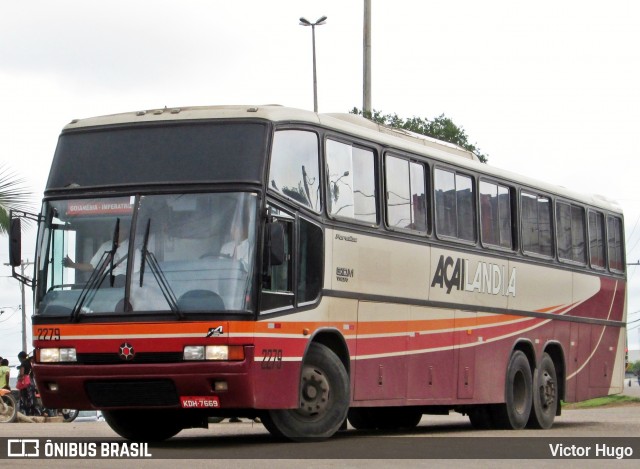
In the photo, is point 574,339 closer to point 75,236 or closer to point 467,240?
point 467,240

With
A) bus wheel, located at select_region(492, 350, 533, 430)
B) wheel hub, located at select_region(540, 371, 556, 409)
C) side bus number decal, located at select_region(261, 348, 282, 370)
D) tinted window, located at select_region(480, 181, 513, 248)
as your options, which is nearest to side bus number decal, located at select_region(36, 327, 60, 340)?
side bus number decal, located at select_region(261, 348, 282, 370)

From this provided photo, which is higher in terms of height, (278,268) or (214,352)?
(278,268)

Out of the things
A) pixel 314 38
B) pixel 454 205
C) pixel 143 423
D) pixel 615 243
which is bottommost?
pixel 143 423

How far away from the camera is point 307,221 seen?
16.0 m

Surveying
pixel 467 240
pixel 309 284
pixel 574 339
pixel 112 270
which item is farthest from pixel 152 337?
pixel 574 339

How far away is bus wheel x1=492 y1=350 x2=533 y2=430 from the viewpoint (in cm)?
2144

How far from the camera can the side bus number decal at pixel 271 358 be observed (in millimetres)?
15031

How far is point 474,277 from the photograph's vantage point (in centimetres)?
2034

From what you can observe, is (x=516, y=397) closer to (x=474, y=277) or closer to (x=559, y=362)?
(x=559, y=362)

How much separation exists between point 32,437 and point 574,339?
9112mm

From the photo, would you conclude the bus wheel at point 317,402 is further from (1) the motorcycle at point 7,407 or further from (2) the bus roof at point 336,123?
(1) the motorcycle at point 7,407

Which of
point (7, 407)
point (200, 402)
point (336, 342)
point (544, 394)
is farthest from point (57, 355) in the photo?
point (7, 407)

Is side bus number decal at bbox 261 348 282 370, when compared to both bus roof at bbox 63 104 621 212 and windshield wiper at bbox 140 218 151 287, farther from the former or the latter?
bus roof at bbox 63 104 621 212

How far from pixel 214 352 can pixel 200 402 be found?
56 cm
